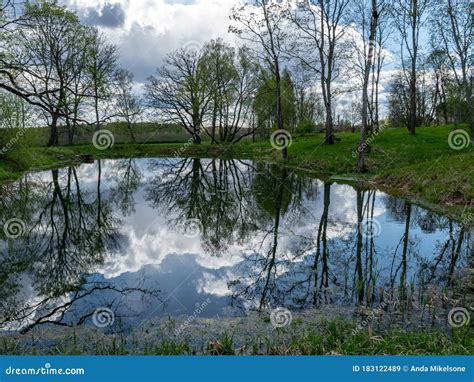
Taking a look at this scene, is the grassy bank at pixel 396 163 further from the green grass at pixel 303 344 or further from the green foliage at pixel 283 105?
the green grass at pixel 303 344

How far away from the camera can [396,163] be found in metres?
24.3

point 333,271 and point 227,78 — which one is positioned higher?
point 227,78

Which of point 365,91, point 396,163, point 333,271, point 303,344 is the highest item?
point 365,91

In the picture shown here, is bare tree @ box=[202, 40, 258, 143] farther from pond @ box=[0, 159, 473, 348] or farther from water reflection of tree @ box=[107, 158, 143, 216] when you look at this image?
pond @ box=[0, 159, 473, 348]

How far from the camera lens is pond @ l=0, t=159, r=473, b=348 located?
6.49 meters

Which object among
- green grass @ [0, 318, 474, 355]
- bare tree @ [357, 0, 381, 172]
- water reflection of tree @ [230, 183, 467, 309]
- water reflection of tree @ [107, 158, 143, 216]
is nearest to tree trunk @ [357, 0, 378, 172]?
bare tree @ [357, 0, 381, 172]

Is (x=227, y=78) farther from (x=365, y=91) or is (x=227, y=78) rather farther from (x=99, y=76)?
(x=99, y=76)

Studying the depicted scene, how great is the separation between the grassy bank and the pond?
4.67 feet

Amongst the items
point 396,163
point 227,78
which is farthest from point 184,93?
point 396,163

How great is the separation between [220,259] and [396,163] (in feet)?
61.3

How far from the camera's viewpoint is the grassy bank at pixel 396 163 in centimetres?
1492

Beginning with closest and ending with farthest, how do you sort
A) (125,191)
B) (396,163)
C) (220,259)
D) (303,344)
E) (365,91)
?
(303,344) → (220,259) → (125,191) → (365,91) → (396,163)

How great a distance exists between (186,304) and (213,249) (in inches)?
136

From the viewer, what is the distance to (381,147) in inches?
1068
